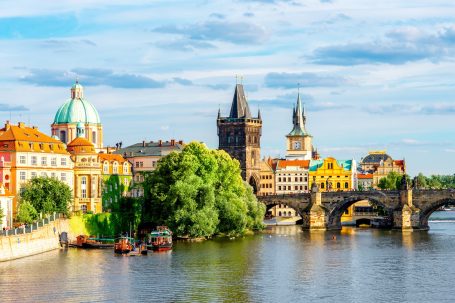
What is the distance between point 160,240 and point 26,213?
12.9m

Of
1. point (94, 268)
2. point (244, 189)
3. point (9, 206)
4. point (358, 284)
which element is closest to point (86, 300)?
point (94, 268)

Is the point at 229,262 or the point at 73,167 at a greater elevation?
the point at 73,167

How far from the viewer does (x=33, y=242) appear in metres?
90.9

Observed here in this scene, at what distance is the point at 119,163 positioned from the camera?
131 meters

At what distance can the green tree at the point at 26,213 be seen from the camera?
9525cm

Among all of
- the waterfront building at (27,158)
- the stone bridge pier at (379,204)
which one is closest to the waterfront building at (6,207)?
the waterfront building at (27,158)

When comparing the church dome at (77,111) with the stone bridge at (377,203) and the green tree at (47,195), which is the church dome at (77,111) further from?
the green tree at (47,195)

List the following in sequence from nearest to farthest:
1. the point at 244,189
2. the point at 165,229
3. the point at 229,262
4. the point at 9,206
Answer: the point at 229,262 → the point at 9,206 → the point at 165,229 → the point at 244,189

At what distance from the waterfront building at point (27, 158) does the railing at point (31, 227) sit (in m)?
6.82

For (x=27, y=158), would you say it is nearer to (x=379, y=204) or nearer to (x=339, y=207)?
(x=339, y=207)

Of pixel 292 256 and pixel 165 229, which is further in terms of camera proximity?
pixel 165 229

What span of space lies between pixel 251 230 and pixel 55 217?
124 feet

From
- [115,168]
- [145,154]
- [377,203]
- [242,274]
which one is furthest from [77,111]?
[242,274]

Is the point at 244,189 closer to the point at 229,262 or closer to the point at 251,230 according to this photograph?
the point at 251,230
